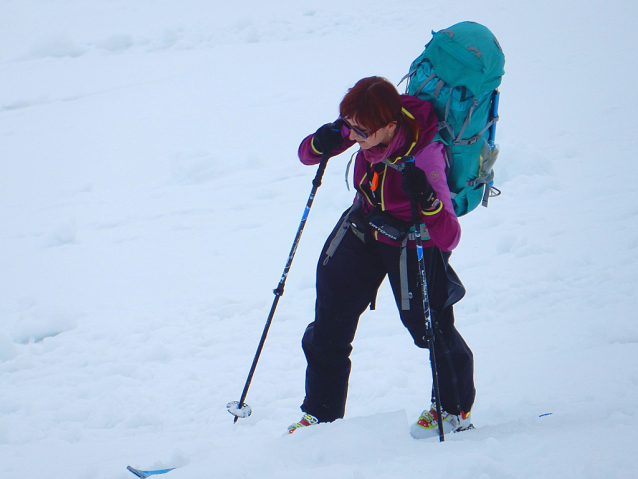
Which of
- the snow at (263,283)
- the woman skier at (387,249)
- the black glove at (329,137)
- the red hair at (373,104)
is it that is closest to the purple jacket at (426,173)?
the woman skier at (387,249)

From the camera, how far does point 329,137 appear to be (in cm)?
256

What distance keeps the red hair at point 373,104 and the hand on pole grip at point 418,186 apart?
232 millimetres

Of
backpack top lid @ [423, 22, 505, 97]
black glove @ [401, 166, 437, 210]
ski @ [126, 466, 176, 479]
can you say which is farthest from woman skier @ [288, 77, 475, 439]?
ski @ [126, 466, 176, 479]

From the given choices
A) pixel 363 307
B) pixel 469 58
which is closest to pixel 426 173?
pixel 469 58

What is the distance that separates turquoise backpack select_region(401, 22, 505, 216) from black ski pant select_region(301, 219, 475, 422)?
0.47 metres

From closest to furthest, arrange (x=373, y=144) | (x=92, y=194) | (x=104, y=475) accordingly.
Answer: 1. (x=373, y=144)
2. (x=104, y=475)
3. (x=92, y=194)

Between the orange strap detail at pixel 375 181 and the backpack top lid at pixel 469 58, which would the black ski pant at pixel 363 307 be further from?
the backpack top lid at pixel 469 58

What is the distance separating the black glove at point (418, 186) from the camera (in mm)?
2029

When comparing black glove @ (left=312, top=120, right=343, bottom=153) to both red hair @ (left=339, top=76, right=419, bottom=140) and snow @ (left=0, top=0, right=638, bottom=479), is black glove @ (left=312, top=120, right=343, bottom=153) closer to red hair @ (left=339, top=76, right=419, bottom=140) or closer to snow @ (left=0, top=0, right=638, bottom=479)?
red hair @ (left=339, top=76, right=419, bottom=140)

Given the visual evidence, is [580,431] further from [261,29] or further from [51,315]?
[261,29]

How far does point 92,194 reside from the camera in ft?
20.8

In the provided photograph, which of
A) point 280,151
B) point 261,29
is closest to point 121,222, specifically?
point 280,151

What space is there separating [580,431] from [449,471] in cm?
78

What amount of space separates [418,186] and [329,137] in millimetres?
722
